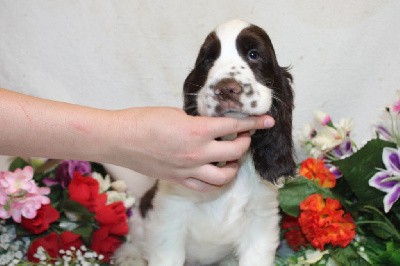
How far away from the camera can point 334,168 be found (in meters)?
2.85

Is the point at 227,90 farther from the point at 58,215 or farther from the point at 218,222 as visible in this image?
the point at 58,215

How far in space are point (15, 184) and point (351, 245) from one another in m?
1.50

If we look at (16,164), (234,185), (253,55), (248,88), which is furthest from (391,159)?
(16,164)

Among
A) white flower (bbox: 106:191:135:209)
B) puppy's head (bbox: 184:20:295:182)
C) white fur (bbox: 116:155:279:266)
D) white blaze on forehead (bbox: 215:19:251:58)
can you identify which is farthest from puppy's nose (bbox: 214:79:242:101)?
white flower (bbox: 106:191:135:209)

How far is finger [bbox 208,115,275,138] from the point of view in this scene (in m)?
1.86

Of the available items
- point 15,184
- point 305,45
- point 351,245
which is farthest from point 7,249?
point 305,45

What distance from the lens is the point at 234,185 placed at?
241cm

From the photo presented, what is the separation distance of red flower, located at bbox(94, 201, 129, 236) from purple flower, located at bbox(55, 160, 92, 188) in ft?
0.81

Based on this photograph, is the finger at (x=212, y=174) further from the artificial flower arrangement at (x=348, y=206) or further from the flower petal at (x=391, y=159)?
the flower petal at (x=391, y=159)

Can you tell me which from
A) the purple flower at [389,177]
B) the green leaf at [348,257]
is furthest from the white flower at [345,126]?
the green leaf at [348,257]

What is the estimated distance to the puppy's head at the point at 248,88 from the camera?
1.92 meters

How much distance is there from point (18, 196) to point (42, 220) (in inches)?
7.2

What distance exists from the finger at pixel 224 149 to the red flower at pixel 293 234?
99 centimetres

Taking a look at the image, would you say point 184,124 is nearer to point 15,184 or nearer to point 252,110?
point 252,110
